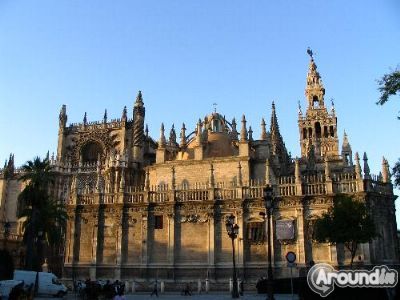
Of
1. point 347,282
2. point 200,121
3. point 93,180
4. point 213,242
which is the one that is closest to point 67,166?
point 93,180

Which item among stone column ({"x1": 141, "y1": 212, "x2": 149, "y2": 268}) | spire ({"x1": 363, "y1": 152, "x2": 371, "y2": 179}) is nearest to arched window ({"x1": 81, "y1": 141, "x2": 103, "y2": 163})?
stone column ({"x1": 141, "y1": 212, "x2": 149, "y2": 268})

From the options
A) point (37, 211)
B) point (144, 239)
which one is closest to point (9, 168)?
point (37, 211)

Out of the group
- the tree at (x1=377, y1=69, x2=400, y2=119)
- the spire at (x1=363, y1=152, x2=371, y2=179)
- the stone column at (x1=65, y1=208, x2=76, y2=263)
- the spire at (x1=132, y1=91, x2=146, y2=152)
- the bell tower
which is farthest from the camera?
the bell tower

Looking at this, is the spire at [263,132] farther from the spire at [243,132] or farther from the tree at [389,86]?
the tree at [389,86]

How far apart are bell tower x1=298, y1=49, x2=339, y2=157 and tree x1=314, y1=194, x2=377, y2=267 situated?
5702 centimetres

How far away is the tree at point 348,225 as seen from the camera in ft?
93.2

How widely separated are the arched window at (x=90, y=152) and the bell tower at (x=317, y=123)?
132 ft

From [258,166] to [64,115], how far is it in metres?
37.3

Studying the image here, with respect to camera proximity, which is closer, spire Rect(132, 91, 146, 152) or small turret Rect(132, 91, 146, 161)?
small turret Rect(132, 91, 146, 161)

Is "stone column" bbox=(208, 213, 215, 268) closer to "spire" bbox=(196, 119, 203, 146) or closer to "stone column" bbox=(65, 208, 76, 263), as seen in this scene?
"spire" bbox=(196, 119, 203, 146)

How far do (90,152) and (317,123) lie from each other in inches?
1857

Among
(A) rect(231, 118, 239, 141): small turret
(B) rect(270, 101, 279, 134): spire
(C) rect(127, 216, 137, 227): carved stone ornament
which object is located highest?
(B) rect(270, 101, 279, 134): spire

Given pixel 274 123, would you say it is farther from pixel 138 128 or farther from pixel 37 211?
pixel 37 211

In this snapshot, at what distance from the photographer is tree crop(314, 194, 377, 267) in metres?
28.4
